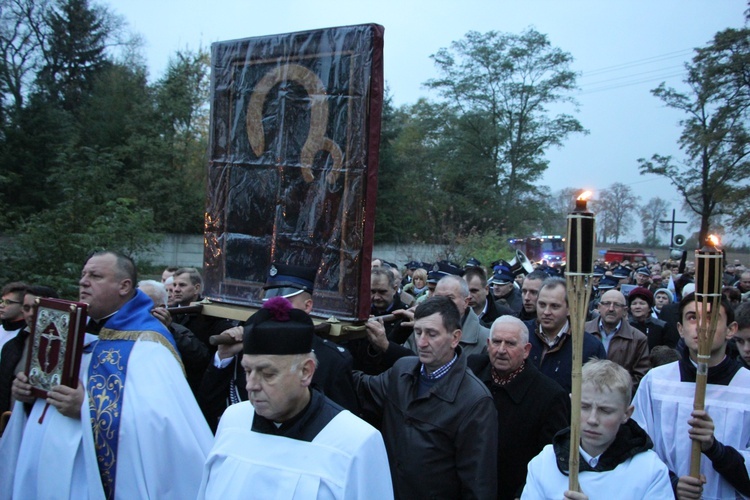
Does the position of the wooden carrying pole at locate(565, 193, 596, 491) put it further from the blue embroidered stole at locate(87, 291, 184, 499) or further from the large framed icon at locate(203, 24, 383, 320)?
the blue embroidered stole at locate(87, 291, 184, 499)

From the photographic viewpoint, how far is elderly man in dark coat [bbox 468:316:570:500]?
164 inches

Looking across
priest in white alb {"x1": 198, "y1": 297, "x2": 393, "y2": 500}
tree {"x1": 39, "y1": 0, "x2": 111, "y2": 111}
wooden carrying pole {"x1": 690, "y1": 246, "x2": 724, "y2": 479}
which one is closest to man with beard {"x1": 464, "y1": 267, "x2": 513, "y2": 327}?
wooden carrying pole {"x1": 690, "y1": 246, "x2": 724, "y2": 479}

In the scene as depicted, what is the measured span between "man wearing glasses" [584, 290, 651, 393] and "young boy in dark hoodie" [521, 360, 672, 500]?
339 cm

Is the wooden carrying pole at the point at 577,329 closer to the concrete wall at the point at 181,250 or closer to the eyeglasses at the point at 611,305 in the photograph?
the eyeglasses at the point at 611,305

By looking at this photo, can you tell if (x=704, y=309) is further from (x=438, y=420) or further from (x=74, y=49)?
(x=74, y=49)

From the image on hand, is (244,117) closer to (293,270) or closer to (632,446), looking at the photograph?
(293,270)

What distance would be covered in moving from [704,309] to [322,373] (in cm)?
206

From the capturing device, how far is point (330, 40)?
447cm

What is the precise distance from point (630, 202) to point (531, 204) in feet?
94.4

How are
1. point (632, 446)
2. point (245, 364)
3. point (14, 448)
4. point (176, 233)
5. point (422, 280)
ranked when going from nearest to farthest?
point (245, 364), point (632, 446), point (14, 448), point (422, 280), point (176, 233)

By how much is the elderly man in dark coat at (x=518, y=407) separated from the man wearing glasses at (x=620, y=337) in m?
2.50

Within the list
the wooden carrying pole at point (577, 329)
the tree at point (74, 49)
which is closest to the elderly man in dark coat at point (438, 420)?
the wooden carrying pole at point (577, 329)

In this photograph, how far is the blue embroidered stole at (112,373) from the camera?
3.71 meters

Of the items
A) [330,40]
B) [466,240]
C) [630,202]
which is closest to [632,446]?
[330,40]
